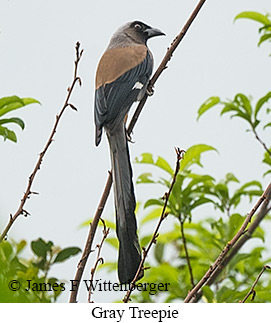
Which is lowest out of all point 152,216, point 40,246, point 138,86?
point 152,216

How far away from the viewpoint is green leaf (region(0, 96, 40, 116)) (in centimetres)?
101

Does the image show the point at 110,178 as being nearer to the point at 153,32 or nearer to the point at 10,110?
the point at 10,110

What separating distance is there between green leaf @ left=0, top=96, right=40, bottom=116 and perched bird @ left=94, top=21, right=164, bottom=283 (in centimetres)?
15

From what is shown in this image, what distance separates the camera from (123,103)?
1.17 meters

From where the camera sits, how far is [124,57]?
4.38 ft

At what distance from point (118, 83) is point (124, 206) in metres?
0.35

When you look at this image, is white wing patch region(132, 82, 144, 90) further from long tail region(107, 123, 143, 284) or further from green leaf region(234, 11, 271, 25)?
green leaf region(234, 11, 271, 25)

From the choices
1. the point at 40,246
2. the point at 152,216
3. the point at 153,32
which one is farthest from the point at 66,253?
the point at 153,32

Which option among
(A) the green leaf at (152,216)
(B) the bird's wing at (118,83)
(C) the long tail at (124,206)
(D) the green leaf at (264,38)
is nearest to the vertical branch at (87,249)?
(C) the long tail at (124,206)

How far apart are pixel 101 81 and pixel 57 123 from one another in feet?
1.50

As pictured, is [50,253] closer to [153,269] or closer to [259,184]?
[153,269]

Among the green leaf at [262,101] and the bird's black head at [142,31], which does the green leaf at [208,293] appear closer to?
the green leaf at [262,101]

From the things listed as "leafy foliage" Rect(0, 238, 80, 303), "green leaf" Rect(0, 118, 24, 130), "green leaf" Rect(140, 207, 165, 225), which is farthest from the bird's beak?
"leafy foliage" Rect(0, 238, 80, 303)
